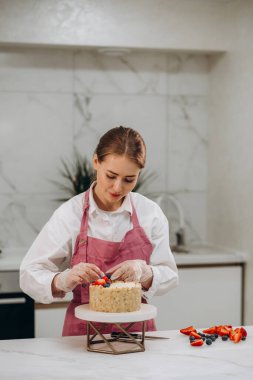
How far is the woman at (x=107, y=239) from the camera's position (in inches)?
80.7

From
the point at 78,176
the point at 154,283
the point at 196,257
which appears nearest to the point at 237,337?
the point at 154,283

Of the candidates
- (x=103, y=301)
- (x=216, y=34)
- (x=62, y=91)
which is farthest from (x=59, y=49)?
(x=103, y=301)

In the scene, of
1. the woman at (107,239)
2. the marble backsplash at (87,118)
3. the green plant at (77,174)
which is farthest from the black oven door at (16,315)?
the woman at (107,239)

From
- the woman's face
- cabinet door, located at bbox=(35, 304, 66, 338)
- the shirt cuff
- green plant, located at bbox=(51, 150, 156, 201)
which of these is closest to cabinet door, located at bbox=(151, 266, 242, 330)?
cabinet door, located at bbox=(35, 304, 66, 338)

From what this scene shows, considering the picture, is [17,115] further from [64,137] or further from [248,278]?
[248,278]

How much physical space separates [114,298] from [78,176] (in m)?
1.83

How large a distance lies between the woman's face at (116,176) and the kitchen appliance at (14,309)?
126 centimetres

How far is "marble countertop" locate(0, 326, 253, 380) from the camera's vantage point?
5.35 feet

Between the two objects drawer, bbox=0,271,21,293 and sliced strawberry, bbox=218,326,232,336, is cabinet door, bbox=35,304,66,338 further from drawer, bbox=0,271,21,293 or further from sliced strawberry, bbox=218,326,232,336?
sliced strawberry, bbox=218,326,232,336

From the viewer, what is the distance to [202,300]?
354 cm

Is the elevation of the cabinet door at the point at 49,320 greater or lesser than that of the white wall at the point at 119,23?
lesser

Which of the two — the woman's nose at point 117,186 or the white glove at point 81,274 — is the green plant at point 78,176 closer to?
the woman's nose at point 117,186

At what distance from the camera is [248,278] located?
359cm

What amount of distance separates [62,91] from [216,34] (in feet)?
3.26
